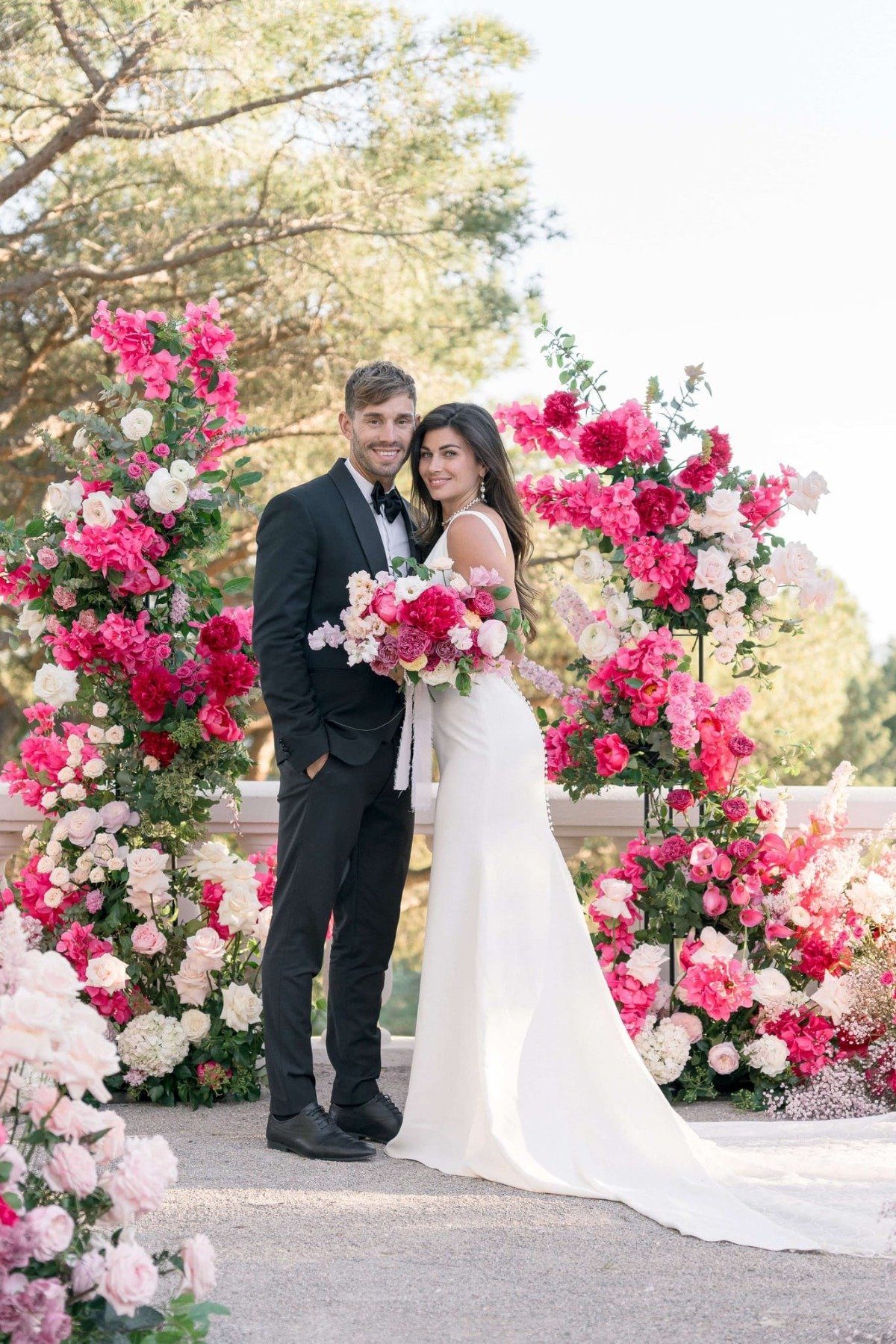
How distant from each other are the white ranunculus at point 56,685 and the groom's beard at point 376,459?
4.12ft

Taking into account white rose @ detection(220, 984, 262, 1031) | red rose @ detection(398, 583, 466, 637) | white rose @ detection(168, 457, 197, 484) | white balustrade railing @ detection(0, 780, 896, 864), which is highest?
white rose @ detection(168, 457, 197, 484)

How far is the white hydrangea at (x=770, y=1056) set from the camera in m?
4.62

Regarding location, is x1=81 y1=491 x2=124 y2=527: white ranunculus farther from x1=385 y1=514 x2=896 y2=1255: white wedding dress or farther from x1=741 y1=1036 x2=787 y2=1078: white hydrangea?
x1=741 y1=1036 x2=787 y2=1078: white hydrangea

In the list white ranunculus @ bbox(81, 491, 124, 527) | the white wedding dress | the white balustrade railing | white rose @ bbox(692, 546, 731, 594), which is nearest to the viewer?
the white wedding dress

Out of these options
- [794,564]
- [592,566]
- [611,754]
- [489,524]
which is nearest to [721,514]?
[794,564]

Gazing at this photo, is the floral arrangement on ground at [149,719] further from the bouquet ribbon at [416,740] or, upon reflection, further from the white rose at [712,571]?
the white rose at [712,571]

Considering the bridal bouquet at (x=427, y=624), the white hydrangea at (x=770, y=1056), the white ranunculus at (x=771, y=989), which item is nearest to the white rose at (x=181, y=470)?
the bridal bouquet at (x=427, y=624)

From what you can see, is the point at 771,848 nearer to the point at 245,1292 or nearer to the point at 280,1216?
the point at 280,1216

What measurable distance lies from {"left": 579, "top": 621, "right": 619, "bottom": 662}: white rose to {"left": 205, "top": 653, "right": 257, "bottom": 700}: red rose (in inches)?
42.9

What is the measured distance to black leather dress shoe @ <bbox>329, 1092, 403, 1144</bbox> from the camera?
4199 mm

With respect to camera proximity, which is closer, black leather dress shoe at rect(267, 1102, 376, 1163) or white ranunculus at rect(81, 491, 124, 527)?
black leather dress shoe at rect(267, 1102, 376, 1163)

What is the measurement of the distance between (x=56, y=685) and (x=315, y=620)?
1073 mm

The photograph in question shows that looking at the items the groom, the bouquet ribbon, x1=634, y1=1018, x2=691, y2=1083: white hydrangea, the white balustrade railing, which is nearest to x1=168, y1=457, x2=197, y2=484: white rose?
the groom

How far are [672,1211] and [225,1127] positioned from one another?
151 centimetres
